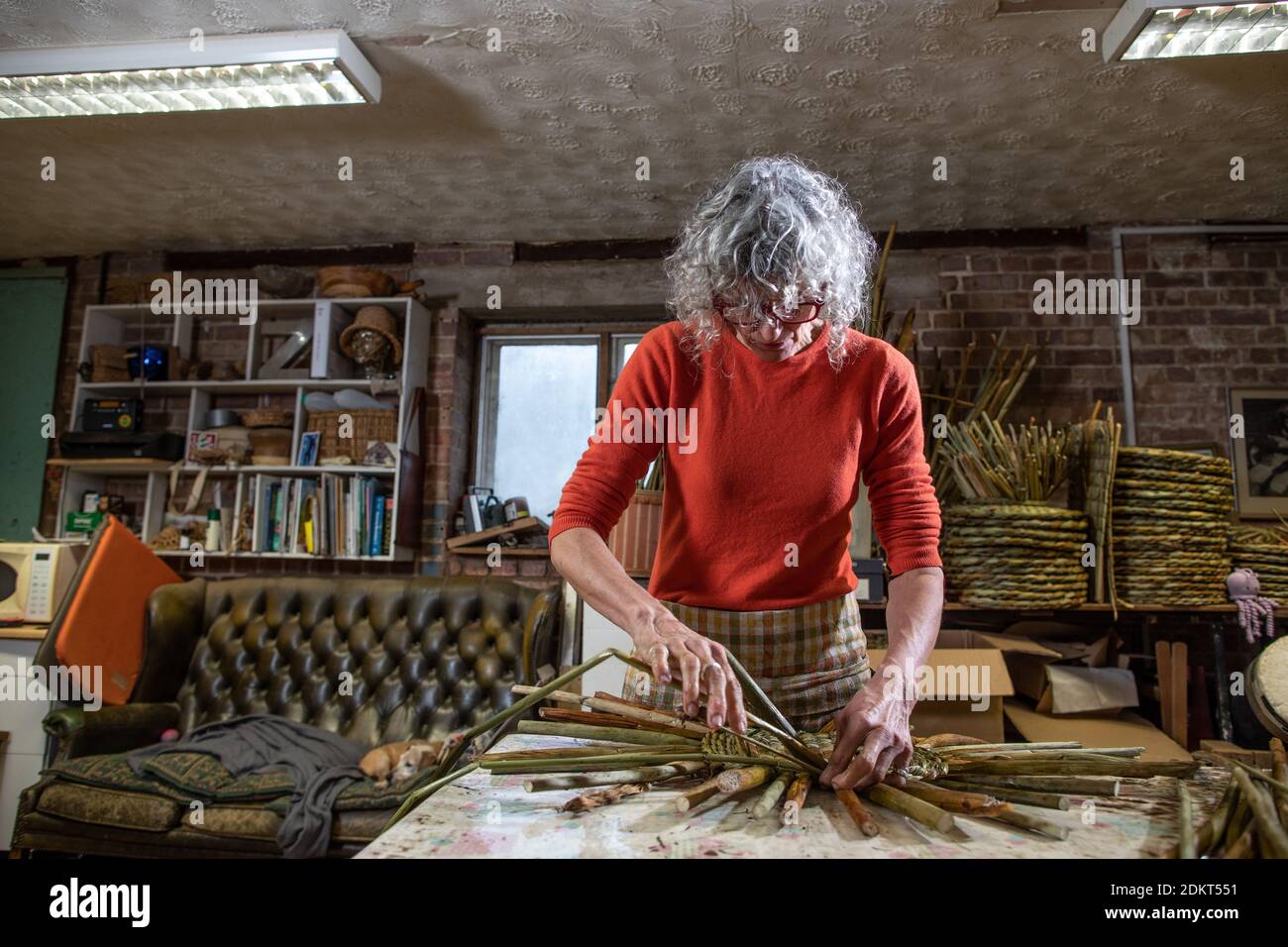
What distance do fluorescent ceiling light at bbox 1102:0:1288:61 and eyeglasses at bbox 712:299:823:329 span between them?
7.30 feet

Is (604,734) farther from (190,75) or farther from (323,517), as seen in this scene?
(323,517)

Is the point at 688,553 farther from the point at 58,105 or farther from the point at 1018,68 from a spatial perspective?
the point at 58,105

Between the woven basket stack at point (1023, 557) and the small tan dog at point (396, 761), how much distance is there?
2.25m

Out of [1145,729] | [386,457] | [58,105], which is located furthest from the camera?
[386,457]

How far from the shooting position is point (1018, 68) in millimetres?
3213

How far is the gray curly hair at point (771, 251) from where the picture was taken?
137 centimetres

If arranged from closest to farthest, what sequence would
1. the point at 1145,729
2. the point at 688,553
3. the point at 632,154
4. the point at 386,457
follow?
the point at 688,553 < the point at 1145,729 < the point at 632,154 < the point at 386,457

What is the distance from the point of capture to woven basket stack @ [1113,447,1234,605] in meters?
3.51

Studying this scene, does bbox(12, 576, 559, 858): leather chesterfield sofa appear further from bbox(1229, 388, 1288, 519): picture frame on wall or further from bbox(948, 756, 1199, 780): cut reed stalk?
bbox(1229, 388, 1288, 519): picture frame on wall

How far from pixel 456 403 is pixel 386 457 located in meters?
0.59

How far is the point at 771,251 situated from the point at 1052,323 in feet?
12.7

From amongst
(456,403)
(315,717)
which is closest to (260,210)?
(456,403)

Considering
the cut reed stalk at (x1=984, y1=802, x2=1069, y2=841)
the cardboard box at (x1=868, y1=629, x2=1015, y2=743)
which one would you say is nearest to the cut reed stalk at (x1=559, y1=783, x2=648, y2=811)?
the cut reed stalk at (x1=984, y1=802, x2=1069, y2=841)
